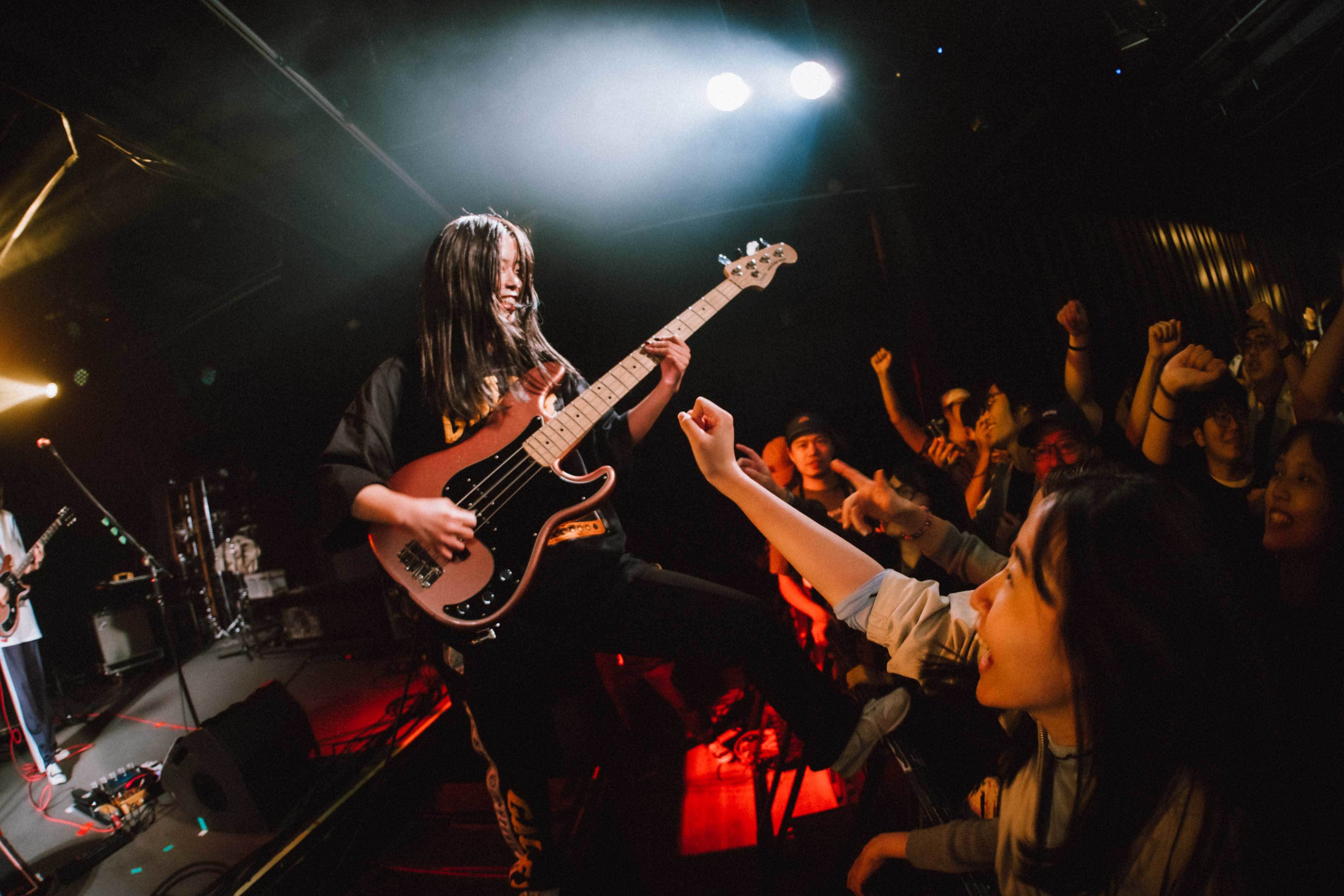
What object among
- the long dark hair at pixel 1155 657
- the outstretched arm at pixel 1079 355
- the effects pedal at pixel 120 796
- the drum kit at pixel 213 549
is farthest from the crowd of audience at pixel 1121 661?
the drum kit at pixel 213 549

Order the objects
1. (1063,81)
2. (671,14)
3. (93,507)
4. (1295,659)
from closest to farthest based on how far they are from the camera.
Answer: (1295,659) < (671,14) < (1063,81) < (93,507)

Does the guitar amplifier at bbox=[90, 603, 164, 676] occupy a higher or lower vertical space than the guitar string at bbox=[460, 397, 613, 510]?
lower

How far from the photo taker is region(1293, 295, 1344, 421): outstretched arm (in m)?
2.29

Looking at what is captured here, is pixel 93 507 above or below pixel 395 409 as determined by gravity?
above

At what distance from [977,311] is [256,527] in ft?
29.9

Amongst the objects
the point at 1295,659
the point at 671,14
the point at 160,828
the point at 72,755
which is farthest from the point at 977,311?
the point at 72,755

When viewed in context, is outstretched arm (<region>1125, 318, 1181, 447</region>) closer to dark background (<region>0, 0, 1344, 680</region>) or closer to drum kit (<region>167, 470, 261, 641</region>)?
dark background (<region>0, 0, 1344, 680</region>)

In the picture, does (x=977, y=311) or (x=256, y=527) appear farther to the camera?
(x=256, y=527)

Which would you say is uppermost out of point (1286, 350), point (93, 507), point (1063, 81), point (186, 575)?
point (1063, 81)

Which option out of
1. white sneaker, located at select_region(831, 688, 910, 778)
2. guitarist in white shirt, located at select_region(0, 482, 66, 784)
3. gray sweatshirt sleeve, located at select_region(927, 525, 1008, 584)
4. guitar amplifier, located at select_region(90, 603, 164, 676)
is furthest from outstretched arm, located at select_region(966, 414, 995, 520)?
guitar amplifier, located at select_region(90, 603, 164, 676)

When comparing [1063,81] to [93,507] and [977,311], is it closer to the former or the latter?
[977,311]

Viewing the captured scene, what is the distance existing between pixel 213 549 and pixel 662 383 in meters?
8.25

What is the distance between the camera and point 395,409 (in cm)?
180

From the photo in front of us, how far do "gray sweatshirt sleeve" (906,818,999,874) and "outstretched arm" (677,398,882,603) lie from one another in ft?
1.75
